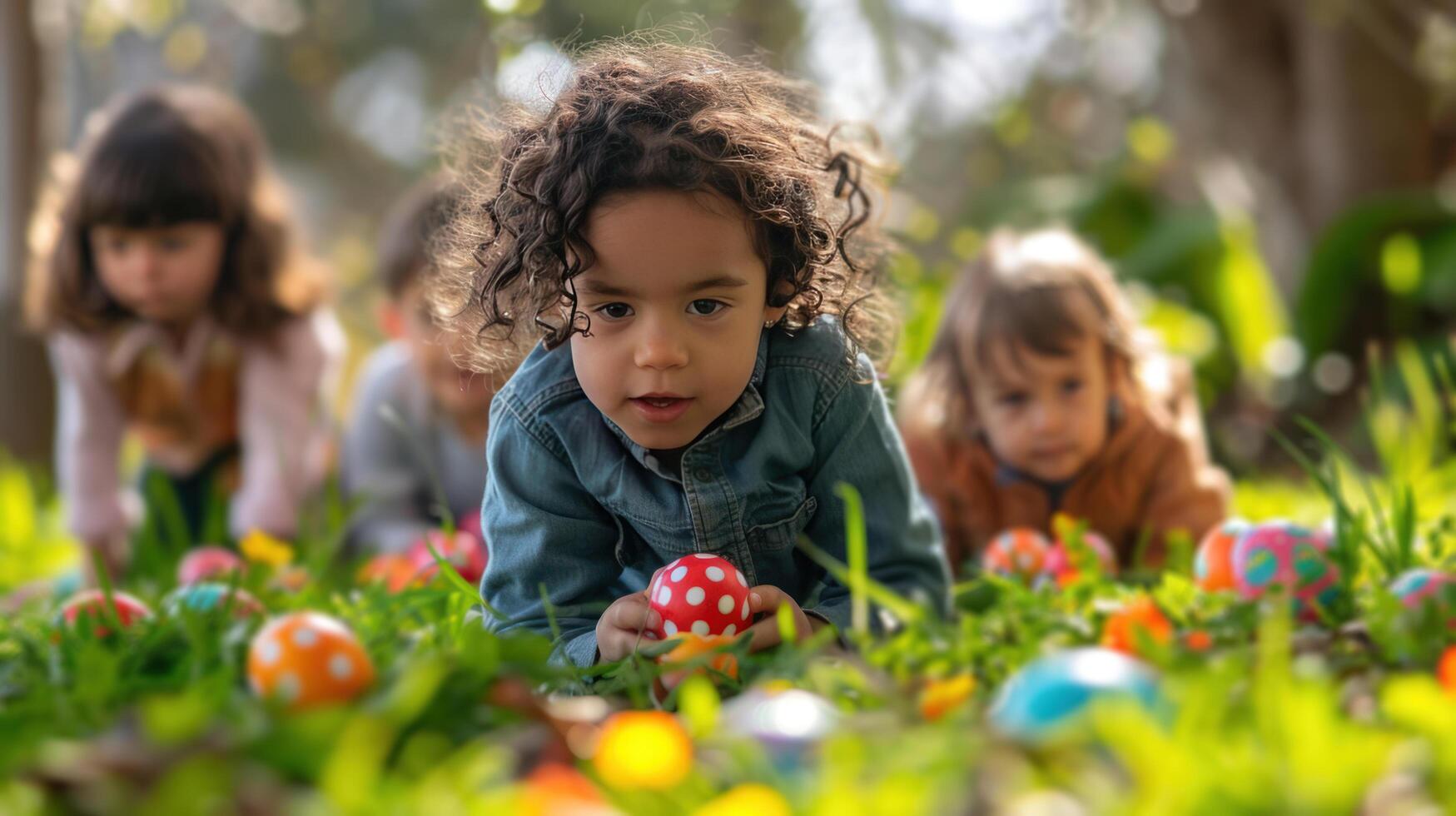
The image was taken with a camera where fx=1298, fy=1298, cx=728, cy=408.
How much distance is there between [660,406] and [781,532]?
34 cm

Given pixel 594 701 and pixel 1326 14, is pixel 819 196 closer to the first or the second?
pixel 594 701

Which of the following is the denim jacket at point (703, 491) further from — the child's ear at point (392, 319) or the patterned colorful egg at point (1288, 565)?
the child's ear at point (392, 319)

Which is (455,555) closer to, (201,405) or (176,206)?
Result: (176,206)

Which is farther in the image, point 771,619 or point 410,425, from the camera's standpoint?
point 410,425

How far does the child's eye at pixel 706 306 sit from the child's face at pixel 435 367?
180cm

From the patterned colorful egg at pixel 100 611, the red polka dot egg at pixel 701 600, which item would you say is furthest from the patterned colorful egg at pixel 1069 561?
the patterned colorful egg at pixel 100 611

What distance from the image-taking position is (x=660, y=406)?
1.86 m

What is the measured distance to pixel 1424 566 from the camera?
212 cm

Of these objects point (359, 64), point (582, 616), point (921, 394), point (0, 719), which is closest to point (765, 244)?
point (582, 616)

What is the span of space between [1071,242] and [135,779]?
271 cm

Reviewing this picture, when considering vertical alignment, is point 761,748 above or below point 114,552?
above

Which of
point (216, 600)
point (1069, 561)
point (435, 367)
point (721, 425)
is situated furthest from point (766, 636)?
point (435, 367)

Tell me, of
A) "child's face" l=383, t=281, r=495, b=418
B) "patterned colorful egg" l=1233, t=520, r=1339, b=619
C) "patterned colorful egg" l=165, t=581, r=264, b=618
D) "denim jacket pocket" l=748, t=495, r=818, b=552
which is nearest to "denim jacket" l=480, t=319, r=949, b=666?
"denim jacket pocket" l=748, t=495, r=818, b=552

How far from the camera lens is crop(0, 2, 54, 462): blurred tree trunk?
5.16 metres
